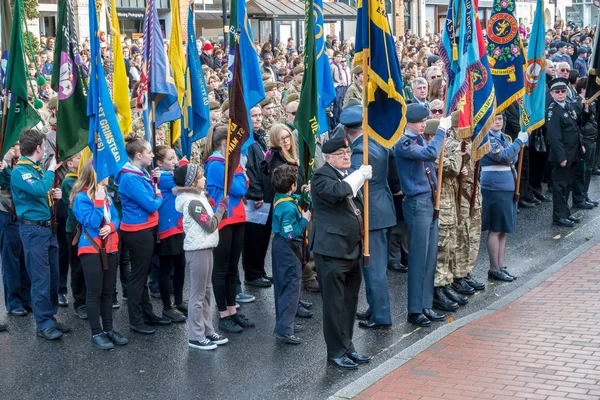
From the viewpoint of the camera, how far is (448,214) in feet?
33.0

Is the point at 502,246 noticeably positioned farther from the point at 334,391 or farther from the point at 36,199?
the point at 36,199

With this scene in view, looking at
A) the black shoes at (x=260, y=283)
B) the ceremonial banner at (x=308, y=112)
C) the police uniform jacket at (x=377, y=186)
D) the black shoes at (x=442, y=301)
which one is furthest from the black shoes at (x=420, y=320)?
the black shoes at (x=260, y=283)

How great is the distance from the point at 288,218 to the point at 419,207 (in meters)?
1.44

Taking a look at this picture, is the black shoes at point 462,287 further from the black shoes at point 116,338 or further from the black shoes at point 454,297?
the black shoes at point 116,338

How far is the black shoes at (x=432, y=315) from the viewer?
9.35 m

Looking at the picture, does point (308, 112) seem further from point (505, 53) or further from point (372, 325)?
point (505, 53)

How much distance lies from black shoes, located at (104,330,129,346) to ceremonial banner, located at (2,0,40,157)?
224 centimetres

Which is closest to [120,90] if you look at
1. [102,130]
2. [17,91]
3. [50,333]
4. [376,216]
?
[17,91]

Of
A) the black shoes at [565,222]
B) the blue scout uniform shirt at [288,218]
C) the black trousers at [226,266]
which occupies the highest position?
the blue scout uniform shirt at [288,218]

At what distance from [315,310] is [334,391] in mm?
2390

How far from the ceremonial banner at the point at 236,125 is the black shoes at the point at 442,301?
8.56ft

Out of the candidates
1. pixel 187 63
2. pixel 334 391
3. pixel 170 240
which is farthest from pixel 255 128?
pixel 334 391

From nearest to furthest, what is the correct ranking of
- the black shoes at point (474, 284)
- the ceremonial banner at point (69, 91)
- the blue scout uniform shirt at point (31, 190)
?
1. the blue scout uniform shirt at point (31, 190)
2. the ceremonial banner at point (69, 91)
3. the black shoes at point (474, 284)

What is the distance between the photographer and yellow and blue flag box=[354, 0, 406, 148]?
8477 mm
